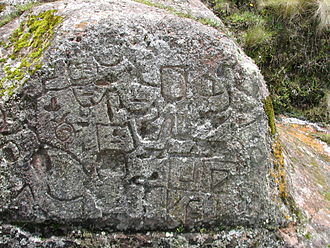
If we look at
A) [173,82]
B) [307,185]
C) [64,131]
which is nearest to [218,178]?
[173,82]

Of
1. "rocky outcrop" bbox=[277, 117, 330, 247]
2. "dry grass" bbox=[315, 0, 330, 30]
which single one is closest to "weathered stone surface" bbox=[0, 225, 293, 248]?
"rocky outcrop" bbox=[277, 117, 330, 247]

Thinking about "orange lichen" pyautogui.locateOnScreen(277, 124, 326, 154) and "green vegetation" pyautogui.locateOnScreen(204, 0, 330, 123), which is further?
"green vegetation" pyautogui.locateOnScreen(204, 0, 330, 123)

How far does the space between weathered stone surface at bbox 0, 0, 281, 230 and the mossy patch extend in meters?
0.07

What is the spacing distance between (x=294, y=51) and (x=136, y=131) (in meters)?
3.08

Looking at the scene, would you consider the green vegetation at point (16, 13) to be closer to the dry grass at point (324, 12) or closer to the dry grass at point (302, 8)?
the dry grass at point (302, 8)

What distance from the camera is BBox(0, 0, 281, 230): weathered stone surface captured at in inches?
98.0

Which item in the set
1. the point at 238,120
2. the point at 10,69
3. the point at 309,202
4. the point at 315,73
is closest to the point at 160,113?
the point at 238,120

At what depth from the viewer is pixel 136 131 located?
255cm

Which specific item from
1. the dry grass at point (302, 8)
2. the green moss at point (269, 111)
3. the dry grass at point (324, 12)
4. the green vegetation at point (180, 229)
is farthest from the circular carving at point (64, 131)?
the dry grass at point (324, 12)

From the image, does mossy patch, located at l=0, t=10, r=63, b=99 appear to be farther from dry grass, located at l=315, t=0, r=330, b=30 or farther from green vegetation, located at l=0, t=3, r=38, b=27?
dry grass, located at l=315, t=0, r=330, b=30

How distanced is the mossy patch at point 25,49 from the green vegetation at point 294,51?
2781 mm

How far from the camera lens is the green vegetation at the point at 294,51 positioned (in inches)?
185

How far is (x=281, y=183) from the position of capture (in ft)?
9.25

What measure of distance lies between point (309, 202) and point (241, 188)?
71cm
